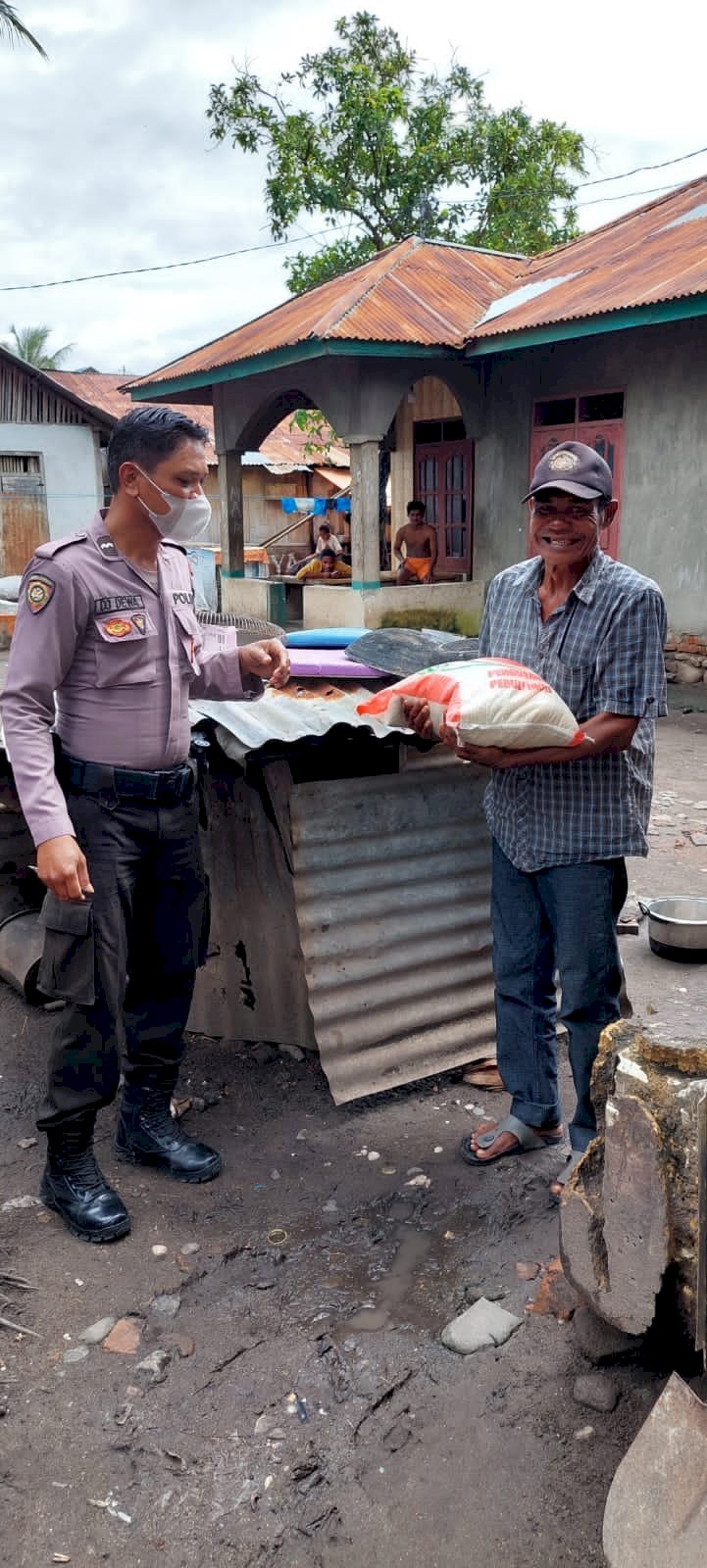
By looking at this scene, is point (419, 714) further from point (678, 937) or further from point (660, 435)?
point (660, 435)

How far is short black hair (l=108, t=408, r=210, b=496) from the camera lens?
2.47 metres

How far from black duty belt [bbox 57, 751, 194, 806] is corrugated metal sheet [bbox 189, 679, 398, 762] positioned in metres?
0.32

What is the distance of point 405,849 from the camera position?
11.3ft

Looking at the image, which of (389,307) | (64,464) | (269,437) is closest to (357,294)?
(389,307)

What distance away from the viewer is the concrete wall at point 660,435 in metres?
9.09

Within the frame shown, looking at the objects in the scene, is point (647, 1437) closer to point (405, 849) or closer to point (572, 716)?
point (572, 716)

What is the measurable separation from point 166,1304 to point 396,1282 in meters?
0.55

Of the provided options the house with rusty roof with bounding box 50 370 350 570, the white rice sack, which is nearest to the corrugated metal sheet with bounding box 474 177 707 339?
the white rice sack

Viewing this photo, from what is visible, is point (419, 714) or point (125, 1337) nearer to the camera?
point (125, 1337)

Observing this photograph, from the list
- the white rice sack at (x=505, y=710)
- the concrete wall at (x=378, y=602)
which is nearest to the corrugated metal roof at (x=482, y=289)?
the concrete wall at (x=378, y=602)

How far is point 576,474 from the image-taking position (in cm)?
234

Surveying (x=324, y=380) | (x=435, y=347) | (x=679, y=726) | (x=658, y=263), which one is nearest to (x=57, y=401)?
(x=324, y=380)

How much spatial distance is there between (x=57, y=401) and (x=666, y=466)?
13630 millimetres

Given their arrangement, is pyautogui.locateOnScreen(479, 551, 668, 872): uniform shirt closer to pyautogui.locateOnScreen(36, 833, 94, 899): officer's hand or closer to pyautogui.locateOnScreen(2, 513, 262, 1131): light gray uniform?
pyautogui.locateOnScreen(2, 513, 262, 1131): light gray uniform
